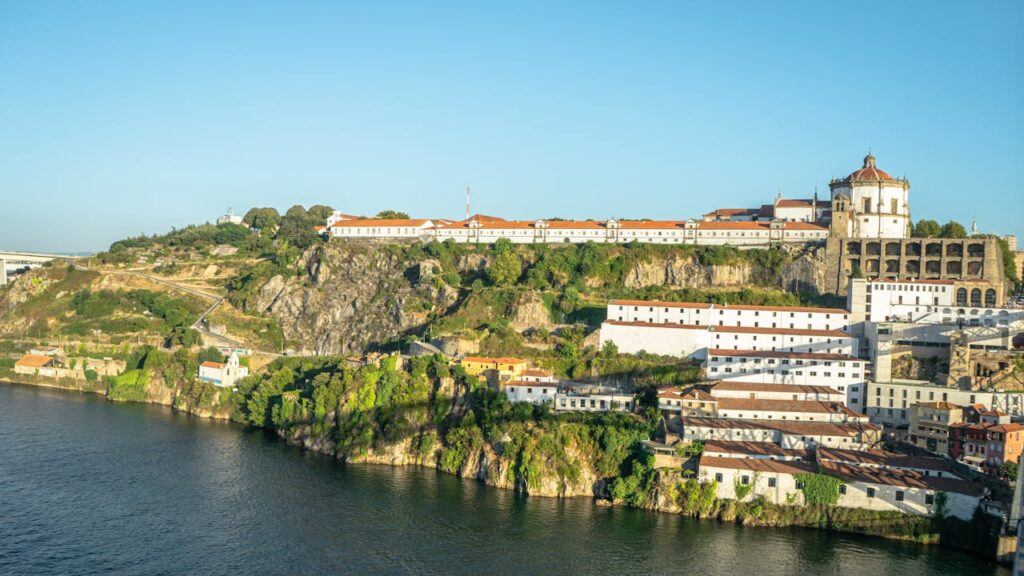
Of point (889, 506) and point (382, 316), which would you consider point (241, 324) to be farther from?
point (889, 506)

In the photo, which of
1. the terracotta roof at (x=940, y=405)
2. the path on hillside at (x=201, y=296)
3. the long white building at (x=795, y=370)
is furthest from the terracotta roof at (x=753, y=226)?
the path on hillside at (x=201, y=296)

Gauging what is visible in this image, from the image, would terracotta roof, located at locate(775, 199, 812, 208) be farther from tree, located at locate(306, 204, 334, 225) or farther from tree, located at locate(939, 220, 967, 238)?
tree, located at locate(306, 204, 334, 225)

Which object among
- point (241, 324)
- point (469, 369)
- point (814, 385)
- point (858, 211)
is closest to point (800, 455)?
point (814, 385)

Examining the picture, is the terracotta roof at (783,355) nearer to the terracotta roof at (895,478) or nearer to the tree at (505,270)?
the terracotta roof at (895,478)

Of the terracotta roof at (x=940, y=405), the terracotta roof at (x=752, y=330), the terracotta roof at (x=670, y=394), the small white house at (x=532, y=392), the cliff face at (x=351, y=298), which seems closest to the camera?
the terracotta roof at (x=940, y=405)

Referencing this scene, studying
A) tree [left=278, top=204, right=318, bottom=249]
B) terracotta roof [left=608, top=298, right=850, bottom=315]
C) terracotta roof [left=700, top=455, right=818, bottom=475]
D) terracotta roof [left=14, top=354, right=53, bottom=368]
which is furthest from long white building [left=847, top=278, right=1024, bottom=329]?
terracotta roof [left=14, top=354, right=53, bottom=368]

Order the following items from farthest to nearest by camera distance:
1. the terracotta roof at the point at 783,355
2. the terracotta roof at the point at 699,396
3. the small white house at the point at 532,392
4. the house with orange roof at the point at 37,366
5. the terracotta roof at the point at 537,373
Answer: the house with orange roof at the point at 37,366 < the terracotta roof at the point at 783,355 < the terracotta roof at the point at 537,373 < the small white house at the point at 532,392 < the terracotta roof at the point at 699,396
